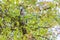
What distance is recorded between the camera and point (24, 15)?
1787mm

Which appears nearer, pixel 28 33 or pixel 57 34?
pixel 28 33

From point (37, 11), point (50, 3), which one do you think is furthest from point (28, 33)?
point (50, 3)

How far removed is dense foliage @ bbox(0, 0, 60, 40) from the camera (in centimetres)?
177

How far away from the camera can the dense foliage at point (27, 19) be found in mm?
1771

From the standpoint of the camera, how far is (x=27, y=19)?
1796 mm

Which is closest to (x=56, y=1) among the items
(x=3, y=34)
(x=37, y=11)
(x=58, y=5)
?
(x=58, y=5)

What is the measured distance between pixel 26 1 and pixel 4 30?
15.0 inches

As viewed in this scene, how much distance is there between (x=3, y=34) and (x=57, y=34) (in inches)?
24.1

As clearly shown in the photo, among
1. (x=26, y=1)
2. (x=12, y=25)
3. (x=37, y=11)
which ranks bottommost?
(x=12, y=25)

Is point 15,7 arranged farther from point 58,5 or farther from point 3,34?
point 58,5

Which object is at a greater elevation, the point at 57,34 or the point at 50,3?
the point at 50,3

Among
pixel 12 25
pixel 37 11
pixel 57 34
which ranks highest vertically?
pixel 37 11

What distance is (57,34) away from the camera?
6.41ft

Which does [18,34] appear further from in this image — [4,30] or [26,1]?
[26,1]
